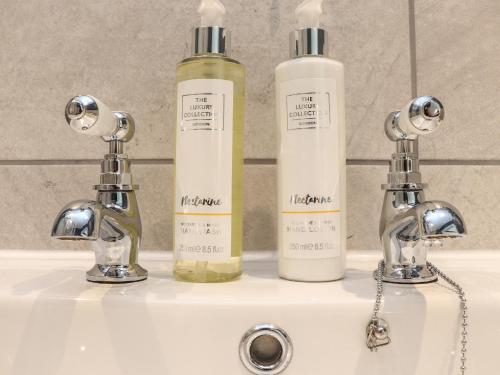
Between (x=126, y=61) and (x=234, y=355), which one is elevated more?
(x=126, y=61)

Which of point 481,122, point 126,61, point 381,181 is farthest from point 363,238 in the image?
point 126,61

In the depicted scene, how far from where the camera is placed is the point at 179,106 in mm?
351

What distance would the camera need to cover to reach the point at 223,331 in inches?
11.9

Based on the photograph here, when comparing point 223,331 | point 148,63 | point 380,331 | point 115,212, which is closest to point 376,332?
point 380,331

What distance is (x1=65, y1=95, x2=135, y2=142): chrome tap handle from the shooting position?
0.29 m

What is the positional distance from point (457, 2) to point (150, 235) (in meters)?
0.39

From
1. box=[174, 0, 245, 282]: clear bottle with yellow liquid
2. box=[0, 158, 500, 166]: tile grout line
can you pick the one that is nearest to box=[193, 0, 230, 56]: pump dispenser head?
box=[174, 0, 245, 282]: clear bottle with yellow liquid

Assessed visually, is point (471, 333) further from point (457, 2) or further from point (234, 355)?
point (457, 2)

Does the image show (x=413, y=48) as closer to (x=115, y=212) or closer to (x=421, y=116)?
(x=421, y=116)

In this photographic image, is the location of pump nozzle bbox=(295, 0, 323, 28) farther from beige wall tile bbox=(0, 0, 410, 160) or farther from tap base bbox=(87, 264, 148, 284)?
tap base bbox=(87, 264, 148, 284)

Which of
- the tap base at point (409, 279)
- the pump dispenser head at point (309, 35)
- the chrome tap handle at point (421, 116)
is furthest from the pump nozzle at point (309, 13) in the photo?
the tap base at point (409, 279)

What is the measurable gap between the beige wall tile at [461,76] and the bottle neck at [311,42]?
143mm

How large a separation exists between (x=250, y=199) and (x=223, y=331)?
16 centimetres

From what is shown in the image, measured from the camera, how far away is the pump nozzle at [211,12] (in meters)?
0.35
